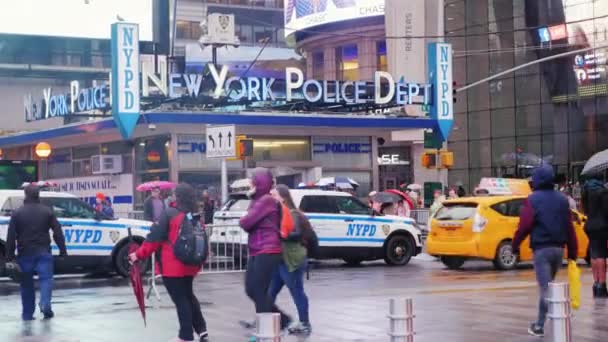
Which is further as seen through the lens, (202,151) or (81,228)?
(202,151)

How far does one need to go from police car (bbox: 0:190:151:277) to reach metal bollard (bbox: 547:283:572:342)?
12.4m

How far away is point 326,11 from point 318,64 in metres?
4.72

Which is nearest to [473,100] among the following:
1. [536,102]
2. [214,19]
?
[536,102]

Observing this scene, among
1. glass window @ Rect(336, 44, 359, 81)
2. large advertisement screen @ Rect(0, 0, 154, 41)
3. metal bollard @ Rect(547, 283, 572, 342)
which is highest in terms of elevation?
glass window @ Rect(336, 44, 359, 81)

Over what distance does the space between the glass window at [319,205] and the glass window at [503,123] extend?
3222 centimetres

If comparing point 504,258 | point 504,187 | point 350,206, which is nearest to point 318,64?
point 504,187

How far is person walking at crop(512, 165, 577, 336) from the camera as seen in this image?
451 inches

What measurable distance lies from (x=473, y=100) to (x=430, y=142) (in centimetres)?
2539

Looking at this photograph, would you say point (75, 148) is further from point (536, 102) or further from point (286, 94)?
point (536, 102)

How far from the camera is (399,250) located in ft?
80.1

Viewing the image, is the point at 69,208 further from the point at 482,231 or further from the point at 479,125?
the point at 479,125

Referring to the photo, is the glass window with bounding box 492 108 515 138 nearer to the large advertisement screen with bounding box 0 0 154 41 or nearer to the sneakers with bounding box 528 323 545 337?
the large advertisement screen with bounding box 0 0 154 41

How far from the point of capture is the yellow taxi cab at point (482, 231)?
2214cm

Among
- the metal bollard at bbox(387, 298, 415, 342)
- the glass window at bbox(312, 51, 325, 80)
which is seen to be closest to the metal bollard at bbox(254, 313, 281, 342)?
the metal bollard at bbox(387, 298, 415, 342)
